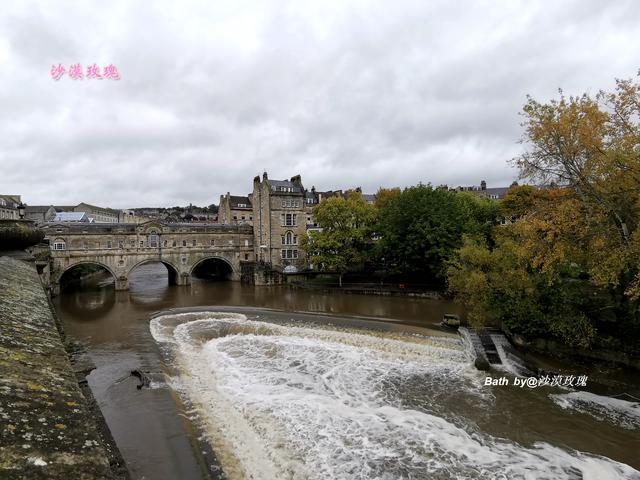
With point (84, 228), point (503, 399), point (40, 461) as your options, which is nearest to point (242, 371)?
point (503, 399)

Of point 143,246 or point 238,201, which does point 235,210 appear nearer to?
point 238,201

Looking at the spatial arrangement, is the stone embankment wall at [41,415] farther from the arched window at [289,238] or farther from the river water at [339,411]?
the arched window at [289,238]

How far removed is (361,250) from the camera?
1727 inches

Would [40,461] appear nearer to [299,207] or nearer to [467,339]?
[467,339]

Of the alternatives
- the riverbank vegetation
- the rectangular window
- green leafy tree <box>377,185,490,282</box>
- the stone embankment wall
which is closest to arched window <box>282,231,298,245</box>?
the rectangular window

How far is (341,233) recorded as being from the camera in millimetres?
41375

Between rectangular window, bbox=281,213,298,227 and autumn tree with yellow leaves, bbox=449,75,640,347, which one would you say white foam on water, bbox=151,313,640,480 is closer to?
autumn tree with yellow leaves, bbox=449,75,640,347

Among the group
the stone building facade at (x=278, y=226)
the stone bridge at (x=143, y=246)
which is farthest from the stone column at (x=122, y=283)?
the stone building facade at (x=278, y=226)

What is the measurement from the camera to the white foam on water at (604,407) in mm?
12688

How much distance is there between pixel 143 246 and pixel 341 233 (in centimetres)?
2286

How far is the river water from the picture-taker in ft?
32.7

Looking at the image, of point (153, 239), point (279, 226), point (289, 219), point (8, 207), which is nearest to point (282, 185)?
point (289, 219)

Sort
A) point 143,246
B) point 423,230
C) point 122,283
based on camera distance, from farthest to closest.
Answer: point 143,246
point 122,283
point 423,230

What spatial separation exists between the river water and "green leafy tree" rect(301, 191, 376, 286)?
60.2 feet
